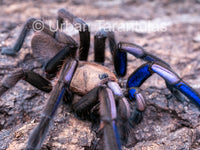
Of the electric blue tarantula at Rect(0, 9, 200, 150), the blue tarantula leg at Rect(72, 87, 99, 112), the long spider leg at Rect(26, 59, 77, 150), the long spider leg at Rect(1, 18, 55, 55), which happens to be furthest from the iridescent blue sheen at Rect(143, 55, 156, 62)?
the long spider leg at Rect(1, 18, 55, 55)

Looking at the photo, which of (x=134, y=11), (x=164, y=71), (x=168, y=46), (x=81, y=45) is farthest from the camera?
(x=134, y=11)

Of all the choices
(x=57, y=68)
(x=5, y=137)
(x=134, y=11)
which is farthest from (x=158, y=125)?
(x=134, y=11)

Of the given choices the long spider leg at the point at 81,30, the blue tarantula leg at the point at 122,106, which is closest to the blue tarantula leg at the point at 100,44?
the long spider leg at the point at 81,30

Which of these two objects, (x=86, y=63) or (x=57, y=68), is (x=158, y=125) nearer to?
(x=86, y=63)

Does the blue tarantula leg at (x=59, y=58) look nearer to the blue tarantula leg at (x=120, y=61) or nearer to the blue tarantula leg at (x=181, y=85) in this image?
the blue tarantula leg at (x=120, y=61)

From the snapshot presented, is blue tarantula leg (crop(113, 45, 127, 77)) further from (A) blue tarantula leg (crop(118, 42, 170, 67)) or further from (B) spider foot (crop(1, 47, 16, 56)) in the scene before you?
(B) spider foot (crop(1, 47, 16, 56))

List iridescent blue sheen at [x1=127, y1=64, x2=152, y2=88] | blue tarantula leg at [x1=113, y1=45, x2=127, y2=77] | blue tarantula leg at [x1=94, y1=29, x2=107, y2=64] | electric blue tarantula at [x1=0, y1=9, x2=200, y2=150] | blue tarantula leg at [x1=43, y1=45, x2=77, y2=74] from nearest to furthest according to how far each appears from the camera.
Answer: electric blue tarantula at [x1=0, y1=9, x2=200, y2=150]
iridescent blue sheen at [x1=127, y1=64, x2=152, y2=88]
blue tarantula leg at [x1=43, y1=45, x2=77, y2=74]
blue tarantula leg at [x1=113, y1=45, x2=127, y2=77]
blue tarantula leg at [x1=94, y1=29, x2=107, y2=64]

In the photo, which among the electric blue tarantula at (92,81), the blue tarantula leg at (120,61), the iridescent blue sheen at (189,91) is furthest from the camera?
the blue tarantula leg at (120,61)
